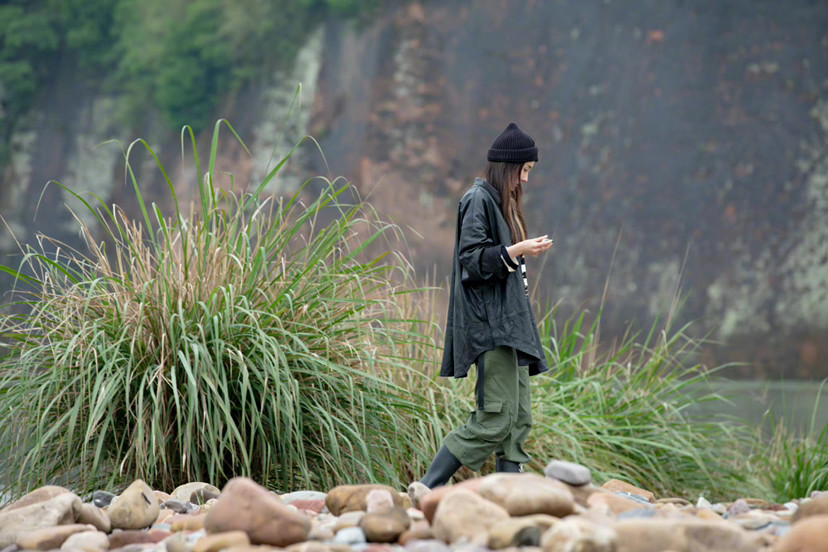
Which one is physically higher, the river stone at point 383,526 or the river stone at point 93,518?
the river stone at point 383,526

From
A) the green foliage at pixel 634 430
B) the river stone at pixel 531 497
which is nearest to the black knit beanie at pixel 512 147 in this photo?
the river stone at pixel 531 497

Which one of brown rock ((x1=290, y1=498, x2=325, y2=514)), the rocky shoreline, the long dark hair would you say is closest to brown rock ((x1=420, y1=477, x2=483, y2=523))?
the rocky shoreline

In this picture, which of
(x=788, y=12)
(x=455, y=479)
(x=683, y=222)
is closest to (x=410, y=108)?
(x=683, y=222)

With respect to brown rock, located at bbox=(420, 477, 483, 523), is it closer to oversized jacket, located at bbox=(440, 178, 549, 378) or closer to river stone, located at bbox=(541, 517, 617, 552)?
river stone, located at bbox=(541, 517, 617, 552)

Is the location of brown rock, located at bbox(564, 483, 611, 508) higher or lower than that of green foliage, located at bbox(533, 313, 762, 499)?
higher

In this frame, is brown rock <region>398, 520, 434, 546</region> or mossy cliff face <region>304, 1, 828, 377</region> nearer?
brown rock <region>398, 520, 434, 546</region>

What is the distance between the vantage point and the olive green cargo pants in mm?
2703

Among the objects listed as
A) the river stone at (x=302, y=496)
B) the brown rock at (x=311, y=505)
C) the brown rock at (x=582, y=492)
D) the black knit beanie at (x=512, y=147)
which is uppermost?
the black knit beanie at (x=512, y=147)

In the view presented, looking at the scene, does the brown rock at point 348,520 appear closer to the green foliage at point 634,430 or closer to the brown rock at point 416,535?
the brown rock at point 416,535

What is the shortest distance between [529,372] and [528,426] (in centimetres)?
21

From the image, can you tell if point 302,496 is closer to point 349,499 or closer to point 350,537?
point 349,499

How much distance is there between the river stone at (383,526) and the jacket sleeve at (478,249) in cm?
88

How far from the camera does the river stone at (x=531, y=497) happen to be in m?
1.97

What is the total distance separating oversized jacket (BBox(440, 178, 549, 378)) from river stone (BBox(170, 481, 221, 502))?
79cm
